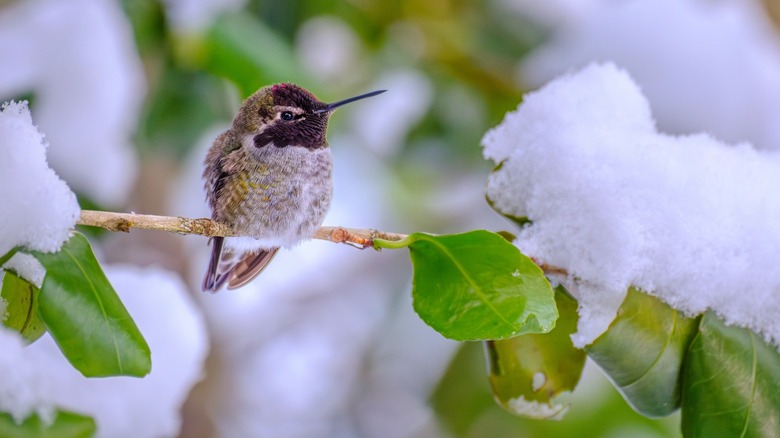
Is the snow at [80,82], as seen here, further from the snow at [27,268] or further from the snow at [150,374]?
the snow at [27,268]

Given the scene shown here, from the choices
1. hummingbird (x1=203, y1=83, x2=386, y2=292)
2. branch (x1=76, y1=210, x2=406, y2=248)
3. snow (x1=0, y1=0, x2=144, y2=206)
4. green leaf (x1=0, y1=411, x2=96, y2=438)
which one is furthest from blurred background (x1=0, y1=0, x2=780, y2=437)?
green leaf (x1=0, y1=411, x2=96, y2=438)

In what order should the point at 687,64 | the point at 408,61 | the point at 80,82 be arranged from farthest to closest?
1. the point at 408,61
2. the point at 687,64
3. the point at 80,82

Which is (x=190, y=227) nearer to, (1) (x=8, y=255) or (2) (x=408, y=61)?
(1) (x=8, y=255)

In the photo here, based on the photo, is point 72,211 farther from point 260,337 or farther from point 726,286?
point 260,337

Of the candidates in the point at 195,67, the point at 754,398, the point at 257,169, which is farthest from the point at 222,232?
the point at 195,67

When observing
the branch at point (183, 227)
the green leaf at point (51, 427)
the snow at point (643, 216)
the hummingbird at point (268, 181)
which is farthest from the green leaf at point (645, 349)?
the green leaf at point (51, 427)

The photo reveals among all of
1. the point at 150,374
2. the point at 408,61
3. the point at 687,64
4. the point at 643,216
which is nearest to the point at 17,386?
the point at 150,374
